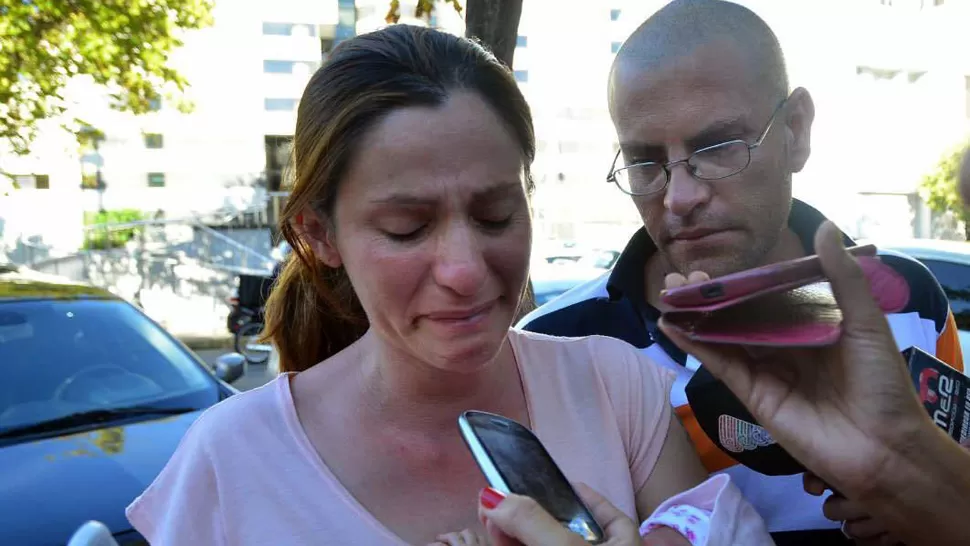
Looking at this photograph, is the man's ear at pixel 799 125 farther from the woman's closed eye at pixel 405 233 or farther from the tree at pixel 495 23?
the tree at pixel 495 23

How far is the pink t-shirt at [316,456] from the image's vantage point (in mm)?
1443

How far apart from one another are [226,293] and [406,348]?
1506cm

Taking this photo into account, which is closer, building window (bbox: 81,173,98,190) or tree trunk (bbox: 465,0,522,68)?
tree trunk (bbox: 465,0,522,68)

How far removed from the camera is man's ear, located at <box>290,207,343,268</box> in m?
1.63

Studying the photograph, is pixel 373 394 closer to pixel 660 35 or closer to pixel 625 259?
pixel 625 259

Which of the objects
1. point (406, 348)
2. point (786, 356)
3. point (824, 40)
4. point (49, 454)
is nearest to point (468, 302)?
point (406, 348)

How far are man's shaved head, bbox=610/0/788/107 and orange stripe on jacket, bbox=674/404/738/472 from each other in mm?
771

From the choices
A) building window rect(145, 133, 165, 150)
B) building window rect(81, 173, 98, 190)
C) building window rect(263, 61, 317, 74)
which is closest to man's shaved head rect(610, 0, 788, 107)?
building window rect(81, 173, 98, 190)

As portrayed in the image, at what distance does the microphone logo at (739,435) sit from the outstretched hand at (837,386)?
0.25 m

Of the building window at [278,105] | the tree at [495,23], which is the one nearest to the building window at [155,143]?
the building window at [278,105]

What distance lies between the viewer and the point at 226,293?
51.9ft

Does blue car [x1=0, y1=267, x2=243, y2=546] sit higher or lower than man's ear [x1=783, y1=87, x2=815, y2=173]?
lower

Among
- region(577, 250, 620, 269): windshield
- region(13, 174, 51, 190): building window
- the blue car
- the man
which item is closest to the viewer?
the man

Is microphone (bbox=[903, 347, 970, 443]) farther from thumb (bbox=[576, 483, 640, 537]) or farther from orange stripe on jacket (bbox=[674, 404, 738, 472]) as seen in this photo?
thumb (bbox=[576, 483, 640, 537])
